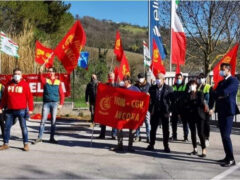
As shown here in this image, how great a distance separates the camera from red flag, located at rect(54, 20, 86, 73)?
1109cm

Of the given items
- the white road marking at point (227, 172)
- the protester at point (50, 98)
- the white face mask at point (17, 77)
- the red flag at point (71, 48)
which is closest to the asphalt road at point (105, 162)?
the white road marking at point (227, 172)

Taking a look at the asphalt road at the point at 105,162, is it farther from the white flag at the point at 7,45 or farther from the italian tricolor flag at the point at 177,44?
the white flag at the point at 7,45

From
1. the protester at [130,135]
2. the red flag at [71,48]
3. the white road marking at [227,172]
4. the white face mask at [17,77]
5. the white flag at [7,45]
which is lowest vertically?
the white road marking at [227,172]

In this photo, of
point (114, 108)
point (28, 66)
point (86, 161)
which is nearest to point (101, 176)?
point (86, 161)

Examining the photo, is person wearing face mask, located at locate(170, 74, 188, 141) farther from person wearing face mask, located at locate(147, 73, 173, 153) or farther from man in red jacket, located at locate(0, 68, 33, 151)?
man in red jacket, located at locate(0, 68, 33, 151)

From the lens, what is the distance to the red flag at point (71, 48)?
436 inches

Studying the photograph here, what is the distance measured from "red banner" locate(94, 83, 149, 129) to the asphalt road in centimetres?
68

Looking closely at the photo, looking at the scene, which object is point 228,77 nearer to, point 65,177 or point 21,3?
point 65,177

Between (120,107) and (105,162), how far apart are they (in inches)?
68.2

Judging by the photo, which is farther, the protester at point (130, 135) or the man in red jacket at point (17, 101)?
the protester at point (130, 135)

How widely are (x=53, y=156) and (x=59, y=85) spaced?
2.31 meters

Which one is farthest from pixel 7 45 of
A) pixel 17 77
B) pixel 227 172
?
pixel 227 172

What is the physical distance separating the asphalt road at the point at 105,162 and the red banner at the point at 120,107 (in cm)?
68

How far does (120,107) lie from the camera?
9.45 m
